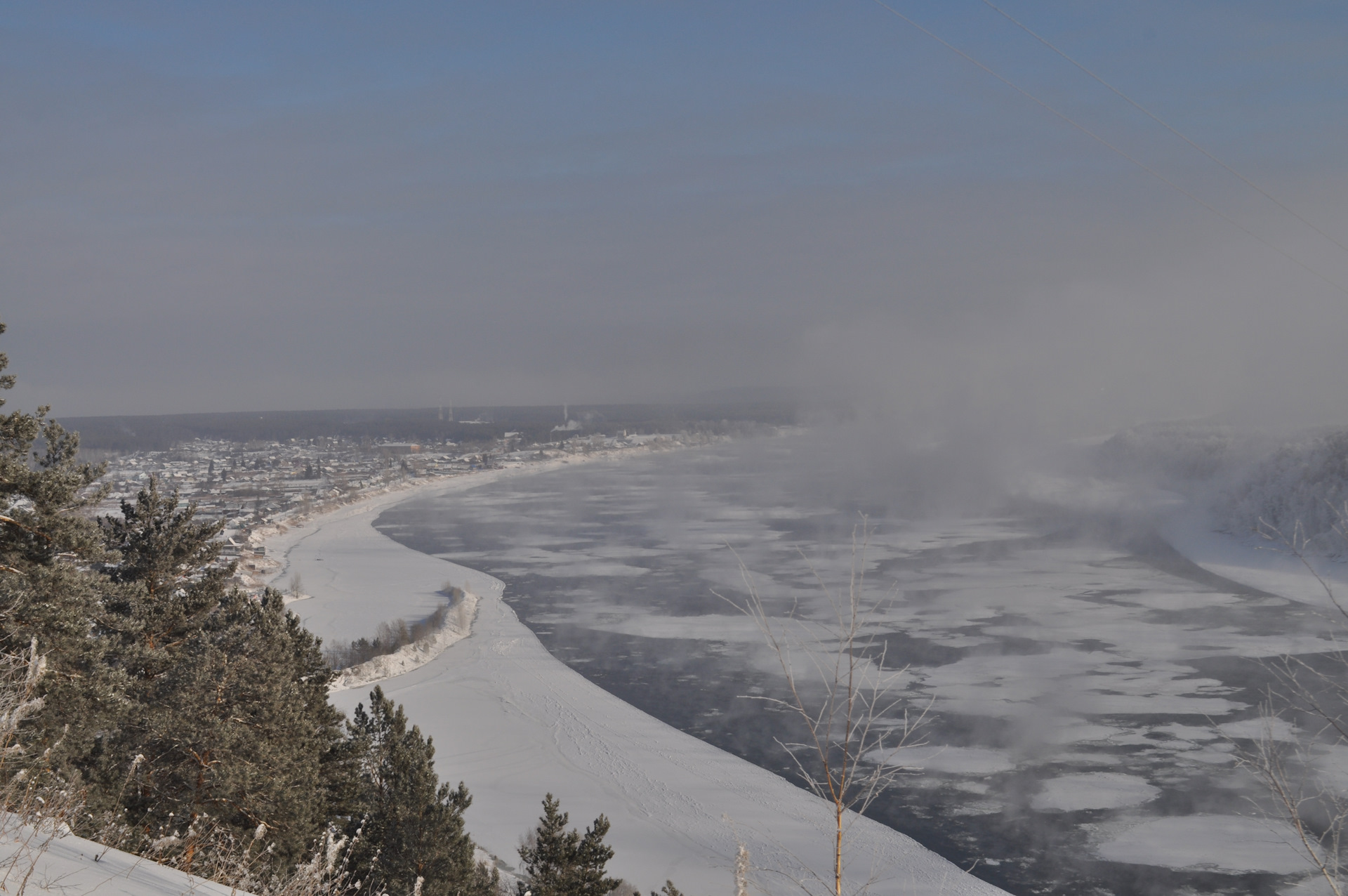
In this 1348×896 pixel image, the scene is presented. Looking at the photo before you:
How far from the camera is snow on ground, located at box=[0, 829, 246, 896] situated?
3.07 metres

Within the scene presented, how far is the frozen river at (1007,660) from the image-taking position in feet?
45.2

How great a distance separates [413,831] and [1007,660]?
1866 centimetres

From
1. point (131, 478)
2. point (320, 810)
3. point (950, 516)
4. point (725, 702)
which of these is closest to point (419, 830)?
point (320, 810)

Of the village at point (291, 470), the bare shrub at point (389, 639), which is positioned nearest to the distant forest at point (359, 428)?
the village at point (291, 470)

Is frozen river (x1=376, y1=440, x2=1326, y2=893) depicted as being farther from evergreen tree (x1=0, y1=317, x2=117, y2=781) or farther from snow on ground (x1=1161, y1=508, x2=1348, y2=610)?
evergreen tree (x1=0, y1=317, x2=117, y2=781)

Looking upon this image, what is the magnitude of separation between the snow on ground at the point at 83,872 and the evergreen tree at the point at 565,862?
14.6ft

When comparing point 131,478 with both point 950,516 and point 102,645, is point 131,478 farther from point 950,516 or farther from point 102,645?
point 102,645

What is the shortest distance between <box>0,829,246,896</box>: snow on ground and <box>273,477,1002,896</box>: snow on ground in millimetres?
7101

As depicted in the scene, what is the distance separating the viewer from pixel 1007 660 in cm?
2278

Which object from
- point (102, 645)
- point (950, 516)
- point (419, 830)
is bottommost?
point (950, 516)

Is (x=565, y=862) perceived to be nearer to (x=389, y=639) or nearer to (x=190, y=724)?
(x=190, y=724)

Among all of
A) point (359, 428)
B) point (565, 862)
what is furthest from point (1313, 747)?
point (359, 428)

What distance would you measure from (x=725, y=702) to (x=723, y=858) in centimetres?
744

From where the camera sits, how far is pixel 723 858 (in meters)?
13.6
